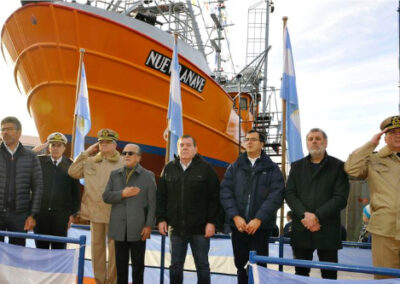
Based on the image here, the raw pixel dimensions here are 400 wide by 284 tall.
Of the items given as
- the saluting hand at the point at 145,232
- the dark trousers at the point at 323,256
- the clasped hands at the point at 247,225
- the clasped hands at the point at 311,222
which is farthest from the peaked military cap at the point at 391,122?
the saluting hand at the point at 145,232

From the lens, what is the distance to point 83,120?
6.75 metres

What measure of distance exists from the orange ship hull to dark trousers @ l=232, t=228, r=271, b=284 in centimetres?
509

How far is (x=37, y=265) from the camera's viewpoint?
2.88 meters

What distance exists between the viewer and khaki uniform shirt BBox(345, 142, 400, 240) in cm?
279

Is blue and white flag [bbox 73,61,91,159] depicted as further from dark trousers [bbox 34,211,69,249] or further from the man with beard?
the man with beard

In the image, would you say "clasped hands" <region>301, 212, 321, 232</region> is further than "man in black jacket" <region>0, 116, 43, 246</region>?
No

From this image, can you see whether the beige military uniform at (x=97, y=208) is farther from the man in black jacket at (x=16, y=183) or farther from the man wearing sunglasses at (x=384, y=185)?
the man wearing sunglasses at (x=384, y=185)

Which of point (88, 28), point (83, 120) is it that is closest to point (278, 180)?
point (83, 120)

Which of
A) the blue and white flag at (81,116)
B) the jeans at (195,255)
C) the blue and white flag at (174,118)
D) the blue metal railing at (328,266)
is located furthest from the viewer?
the blue and white flag at (81,116)

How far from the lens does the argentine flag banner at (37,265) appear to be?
276 cm

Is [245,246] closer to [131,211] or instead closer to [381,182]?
[131,211]

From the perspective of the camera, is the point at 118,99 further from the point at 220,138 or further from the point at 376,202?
the point at 376,202

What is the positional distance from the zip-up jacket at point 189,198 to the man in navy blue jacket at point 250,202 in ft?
0.54

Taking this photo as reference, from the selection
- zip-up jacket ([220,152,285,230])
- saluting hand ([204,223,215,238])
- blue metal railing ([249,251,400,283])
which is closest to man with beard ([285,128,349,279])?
zip-up jacket ([220,152,285,230])
